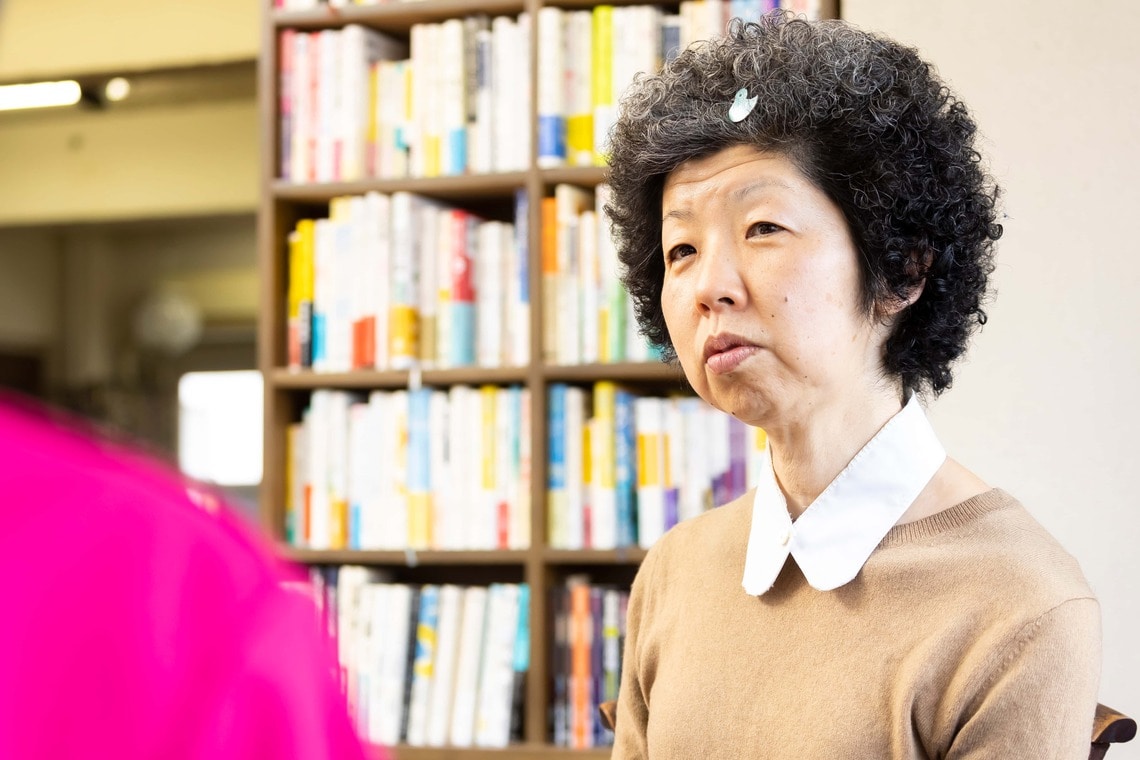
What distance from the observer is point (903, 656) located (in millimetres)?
1237

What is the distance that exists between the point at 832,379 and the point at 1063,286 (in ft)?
3.23

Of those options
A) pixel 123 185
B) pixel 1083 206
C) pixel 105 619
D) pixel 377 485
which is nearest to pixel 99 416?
pixel 123 185

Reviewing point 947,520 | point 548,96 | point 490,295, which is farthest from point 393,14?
point 947,520

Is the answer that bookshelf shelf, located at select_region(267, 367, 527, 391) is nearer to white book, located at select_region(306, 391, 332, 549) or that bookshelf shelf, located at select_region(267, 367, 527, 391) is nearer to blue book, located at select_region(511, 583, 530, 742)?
white book, located at select_region(306, 391, 332, 549)

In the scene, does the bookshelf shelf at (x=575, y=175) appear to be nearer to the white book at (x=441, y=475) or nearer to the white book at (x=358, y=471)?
the white book at (x=441, y=475)

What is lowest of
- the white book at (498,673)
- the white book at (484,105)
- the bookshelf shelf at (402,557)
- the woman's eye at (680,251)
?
the white book at (498,673)

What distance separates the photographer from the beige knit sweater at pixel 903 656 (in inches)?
45.6

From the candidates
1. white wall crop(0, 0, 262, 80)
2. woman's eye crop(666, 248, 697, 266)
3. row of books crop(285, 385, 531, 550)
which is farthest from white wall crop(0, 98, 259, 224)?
woman's eye crop(666, 248, 697, 266)

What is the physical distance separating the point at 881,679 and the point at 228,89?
245 inches

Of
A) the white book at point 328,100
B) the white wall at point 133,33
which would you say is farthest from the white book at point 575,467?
the white wall at point 133,33

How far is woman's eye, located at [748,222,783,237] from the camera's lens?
1349 millimetres

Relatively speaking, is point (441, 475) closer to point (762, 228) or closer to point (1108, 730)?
point (762, 228)

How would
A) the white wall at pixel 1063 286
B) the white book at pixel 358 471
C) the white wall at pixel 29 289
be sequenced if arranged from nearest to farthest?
the white wall at pixel 1063 286 → the white book at pixel 358 471 → the white wall at pixel 29 289

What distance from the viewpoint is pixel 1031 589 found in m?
1.20
